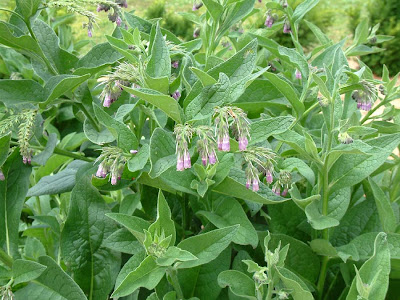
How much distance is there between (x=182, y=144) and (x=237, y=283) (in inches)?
13.9

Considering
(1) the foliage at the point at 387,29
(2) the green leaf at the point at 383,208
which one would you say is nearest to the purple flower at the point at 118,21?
(2) the green leaf at the point at 383,208

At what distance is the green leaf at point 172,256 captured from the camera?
1031mm

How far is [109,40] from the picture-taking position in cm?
126

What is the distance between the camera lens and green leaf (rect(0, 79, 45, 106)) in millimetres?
1296

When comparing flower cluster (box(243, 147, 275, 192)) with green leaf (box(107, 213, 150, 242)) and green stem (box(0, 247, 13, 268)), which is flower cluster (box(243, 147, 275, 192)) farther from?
green stem (box(0, 247, 13, 268))

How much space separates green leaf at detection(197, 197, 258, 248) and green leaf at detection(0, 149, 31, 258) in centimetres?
50

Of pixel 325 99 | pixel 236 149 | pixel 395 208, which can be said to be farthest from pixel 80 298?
pixel 395 208

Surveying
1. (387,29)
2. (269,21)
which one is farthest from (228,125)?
(387,29)

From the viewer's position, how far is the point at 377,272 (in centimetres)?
107

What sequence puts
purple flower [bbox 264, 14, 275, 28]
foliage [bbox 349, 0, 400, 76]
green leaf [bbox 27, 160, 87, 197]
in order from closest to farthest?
green leaf [bbox 27, 160, 87, 197] < purple flower [bbox 264, 14, 275, 28] < foliage [bbox 349, 0, 400, 76]

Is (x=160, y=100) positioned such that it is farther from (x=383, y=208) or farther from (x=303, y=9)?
(x=303, y=9)

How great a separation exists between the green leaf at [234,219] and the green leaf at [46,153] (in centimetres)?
43

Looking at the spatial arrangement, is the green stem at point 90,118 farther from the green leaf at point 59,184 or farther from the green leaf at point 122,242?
the green leaf at point 122,242

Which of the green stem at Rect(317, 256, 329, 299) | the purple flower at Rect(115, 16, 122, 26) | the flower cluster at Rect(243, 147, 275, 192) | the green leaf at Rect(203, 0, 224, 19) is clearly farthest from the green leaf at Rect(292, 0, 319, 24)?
the green stem at Rect(317, 256, 329, 299)
